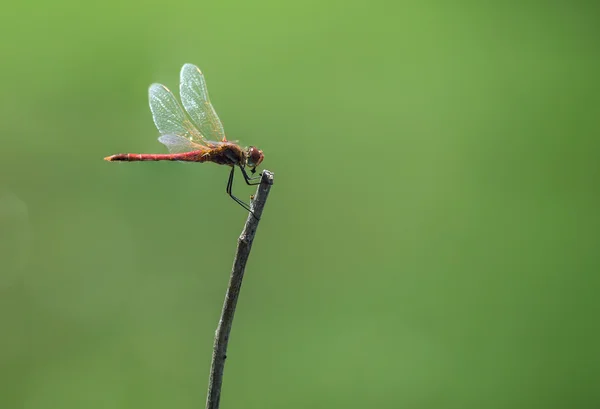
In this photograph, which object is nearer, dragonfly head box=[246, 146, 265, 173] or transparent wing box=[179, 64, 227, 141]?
dragonfly head box=[246, 146, 265, 173]

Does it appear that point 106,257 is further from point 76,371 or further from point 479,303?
point 479,303

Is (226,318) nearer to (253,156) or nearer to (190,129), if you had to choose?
(253,156)

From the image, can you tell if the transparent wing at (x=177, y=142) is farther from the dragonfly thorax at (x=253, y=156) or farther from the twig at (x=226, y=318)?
the twig at (x=226, y=318)

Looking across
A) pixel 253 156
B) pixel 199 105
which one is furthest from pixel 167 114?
pixel 253 156

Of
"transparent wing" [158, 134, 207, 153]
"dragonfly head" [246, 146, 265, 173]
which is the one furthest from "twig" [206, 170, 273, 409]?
"transparent wing" [158, 134, 207, 153]

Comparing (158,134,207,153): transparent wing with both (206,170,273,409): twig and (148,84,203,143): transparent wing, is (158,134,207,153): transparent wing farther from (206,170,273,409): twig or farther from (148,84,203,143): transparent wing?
(206,170,273,409): twig

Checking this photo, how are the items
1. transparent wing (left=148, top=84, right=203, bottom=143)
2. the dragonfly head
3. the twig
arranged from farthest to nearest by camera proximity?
1. transparent wing (left=148, top=84, right=203, bottom=143)
2. the dragonfly head
3. the twig

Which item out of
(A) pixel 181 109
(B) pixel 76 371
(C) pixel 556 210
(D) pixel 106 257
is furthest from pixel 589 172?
(B) pixel 76 371
